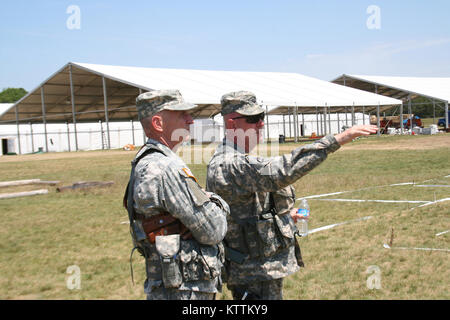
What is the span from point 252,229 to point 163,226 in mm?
953

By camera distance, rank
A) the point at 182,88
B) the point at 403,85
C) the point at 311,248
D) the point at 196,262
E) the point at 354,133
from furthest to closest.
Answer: the point at 403,85, the point at 182,88, the point at 311,248, the point at 354,133, the point at 196,262

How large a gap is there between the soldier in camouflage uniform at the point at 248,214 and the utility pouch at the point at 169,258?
822mm

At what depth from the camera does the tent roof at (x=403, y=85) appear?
43.7 m

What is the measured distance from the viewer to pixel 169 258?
244cm

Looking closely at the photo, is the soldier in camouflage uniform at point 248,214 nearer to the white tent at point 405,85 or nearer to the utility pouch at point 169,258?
the utility pouch at point 169,258

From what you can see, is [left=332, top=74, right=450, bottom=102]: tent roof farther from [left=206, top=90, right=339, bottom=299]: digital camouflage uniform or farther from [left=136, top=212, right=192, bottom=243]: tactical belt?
[left=136, top=212, right=192, bottom=243]: tactical belt

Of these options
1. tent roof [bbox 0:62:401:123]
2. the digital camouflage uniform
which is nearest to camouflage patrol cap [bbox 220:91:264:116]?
the digital camouflage uniform

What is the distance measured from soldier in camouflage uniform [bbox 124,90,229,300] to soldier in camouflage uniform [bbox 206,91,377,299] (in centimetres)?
56

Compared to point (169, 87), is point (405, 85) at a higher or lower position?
higher

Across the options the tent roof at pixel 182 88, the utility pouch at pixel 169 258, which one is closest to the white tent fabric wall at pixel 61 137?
the tent roof at pixel 182 88

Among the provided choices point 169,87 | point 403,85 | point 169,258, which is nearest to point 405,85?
point 403,85

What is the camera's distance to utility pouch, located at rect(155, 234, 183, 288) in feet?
7.99

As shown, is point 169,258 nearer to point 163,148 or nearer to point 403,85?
point 163,148

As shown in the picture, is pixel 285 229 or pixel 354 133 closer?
pixel 354 133
